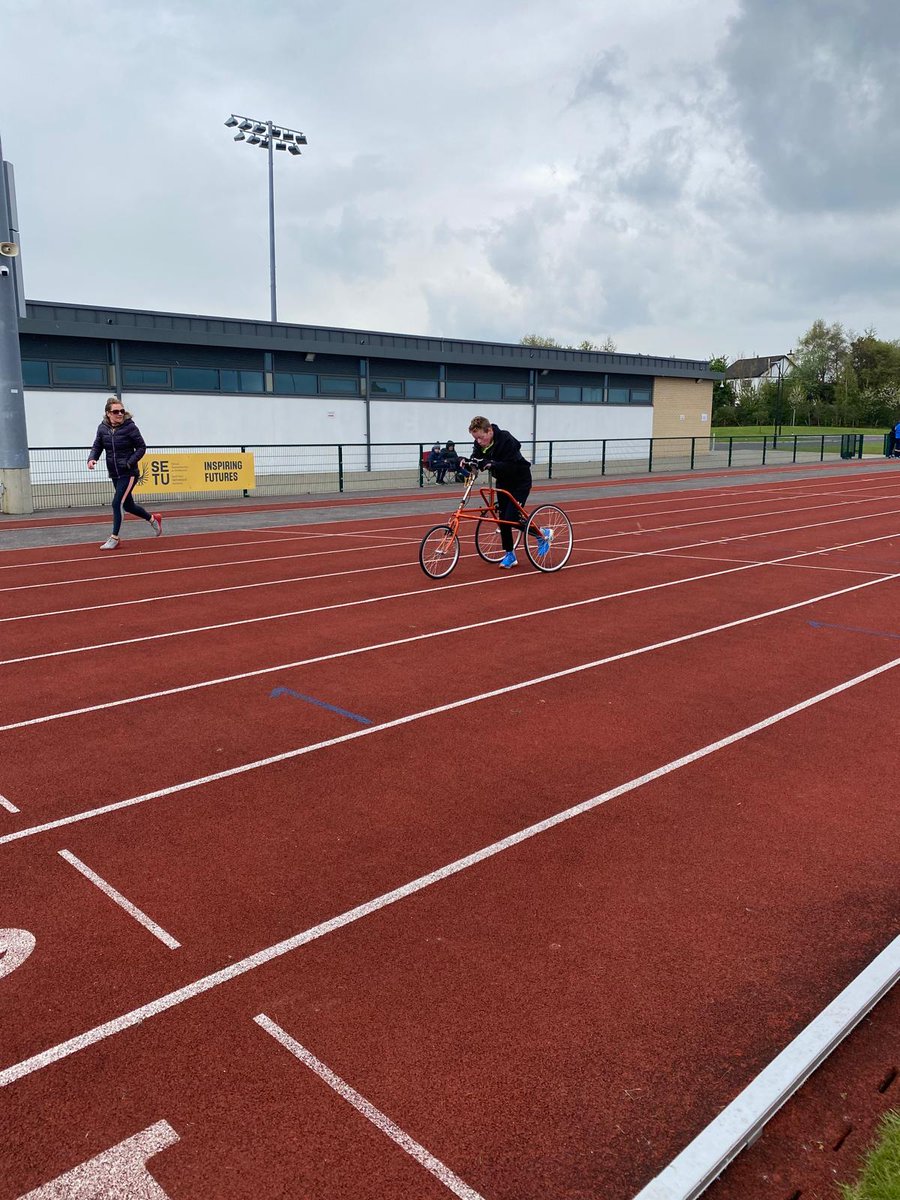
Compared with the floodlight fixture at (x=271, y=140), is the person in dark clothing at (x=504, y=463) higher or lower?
lower

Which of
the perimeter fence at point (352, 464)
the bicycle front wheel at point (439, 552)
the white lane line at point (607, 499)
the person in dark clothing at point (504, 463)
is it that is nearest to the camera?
the person in dark clothing at point (504, 463)

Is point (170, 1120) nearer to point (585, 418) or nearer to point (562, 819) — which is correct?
point (562, 819)

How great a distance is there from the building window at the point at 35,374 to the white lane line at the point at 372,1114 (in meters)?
26.9

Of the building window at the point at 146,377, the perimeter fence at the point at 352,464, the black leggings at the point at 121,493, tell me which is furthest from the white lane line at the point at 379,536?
the building window at the point at 146,377

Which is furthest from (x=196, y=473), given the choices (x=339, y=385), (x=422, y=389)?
(x=422, y=389)

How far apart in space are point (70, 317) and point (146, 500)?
8561 mm

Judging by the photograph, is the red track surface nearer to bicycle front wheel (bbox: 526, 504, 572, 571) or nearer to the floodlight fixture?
bicycle front wheel (bbox: 526, 504, 572, 571)

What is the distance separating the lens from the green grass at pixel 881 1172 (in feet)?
7.68

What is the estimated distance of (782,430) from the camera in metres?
81.2

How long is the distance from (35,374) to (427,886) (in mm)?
26671

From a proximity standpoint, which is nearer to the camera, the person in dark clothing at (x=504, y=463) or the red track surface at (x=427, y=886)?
the red track surface at (x=427, y=886)

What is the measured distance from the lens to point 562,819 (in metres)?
4.61

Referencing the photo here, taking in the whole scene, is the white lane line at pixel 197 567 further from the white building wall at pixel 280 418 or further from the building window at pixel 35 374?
the building window at pixel 35 374

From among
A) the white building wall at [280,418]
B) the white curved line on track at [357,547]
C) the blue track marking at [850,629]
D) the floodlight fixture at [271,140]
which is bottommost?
the blue track marking at [850,629]
